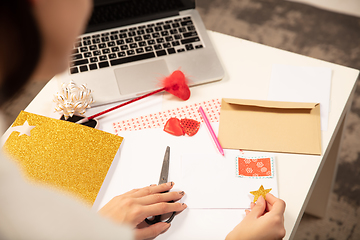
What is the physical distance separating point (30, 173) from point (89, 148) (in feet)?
0.43

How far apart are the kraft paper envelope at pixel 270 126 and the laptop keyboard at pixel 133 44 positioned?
0.24m

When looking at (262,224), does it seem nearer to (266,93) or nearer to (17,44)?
(266,93)

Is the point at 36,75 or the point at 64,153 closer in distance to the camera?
the point at 36,75

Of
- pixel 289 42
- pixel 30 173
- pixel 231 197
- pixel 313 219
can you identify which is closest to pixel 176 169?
pixel 231 197

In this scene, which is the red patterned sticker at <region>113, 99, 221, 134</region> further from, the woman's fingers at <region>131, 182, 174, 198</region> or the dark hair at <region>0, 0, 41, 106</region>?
the dark hair at <region>0, 0, 41, 106</region>

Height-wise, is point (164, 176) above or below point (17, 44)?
below

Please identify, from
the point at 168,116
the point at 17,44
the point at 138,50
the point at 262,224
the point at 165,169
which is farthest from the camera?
the point at 138,50

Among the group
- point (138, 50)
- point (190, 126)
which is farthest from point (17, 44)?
point (138, 50)

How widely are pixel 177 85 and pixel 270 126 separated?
0.25 m

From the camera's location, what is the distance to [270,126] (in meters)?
0.83

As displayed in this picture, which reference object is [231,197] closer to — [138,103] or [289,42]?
[138,103]

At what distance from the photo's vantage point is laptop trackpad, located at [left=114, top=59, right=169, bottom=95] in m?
0.92

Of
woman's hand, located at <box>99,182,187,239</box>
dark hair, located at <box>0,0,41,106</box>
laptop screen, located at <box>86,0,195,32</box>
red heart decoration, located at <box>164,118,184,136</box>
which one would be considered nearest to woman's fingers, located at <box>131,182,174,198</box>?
woman's hand, located at <box>99,182,187,239</box>

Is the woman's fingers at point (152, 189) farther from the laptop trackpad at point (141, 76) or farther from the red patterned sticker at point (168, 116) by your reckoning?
the laptop trackpad at point (141, 76)
